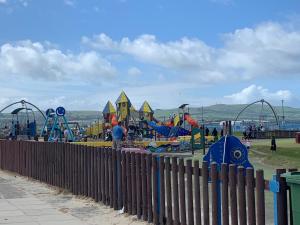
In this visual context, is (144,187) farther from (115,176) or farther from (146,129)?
(146,129)

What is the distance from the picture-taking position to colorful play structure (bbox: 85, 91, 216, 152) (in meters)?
37.2

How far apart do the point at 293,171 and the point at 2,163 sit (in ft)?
55.3

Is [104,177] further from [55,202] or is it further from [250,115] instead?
[250,115]

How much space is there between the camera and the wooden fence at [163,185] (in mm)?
6707

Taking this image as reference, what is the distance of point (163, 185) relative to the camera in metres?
9.04

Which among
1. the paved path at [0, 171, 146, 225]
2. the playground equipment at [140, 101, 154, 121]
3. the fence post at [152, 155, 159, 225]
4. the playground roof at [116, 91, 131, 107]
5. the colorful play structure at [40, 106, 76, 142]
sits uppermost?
the playground roof at [116, 91, 131, 107]

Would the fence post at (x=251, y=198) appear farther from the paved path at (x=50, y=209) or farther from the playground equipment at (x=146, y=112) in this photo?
the playground equipment at (x=146, y=112)

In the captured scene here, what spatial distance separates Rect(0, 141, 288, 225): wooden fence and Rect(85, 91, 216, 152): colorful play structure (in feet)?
72.2

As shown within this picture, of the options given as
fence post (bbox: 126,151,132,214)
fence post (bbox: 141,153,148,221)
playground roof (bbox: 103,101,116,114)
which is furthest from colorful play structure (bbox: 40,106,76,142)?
fence post (bbox: 141,153,148,221)

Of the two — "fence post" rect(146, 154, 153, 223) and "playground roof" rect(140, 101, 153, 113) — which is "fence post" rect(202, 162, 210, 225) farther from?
"playground roof" rect(140, 101, 153, 113)

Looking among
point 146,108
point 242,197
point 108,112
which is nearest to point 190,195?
point 242,197

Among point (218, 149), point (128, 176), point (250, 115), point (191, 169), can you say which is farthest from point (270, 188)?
point (250, 115)

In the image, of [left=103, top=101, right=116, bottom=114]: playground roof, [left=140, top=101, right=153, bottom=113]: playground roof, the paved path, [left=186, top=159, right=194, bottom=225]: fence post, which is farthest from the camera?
[left=140, top=101, right=153, bottom=113]: playground roof

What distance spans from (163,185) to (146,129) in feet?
143
